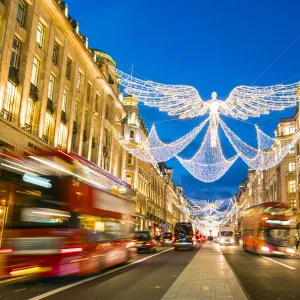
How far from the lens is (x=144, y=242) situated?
1189 inches

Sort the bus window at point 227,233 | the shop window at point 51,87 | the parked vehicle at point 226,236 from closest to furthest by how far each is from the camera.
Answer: the shop window at point 51,87
the parked vehicle at point 226,236
the bus window at point 227,233

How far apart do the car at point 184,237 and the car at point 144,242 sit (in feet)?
18.3

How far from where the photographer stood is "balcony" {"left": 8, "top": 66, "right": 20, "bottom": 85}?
2261cm

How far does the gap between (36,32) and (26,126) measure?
255 inches

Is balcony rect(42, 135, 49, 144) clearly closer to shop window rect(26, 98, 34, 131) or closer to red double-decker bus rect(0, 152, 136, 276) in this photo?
shop window rect(26, 98, 34, 131)

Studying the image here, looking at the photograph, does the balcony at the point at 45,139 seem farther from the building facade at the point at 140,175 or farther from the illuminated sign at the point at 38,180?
the building facade at the point at 140,175

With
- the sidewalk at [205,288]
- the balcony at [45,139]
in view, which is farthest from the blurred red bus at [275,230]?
the balcony at [45,139]

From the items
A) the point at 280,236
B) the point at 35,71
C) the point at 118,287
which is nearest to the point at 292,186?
the point at 280,236

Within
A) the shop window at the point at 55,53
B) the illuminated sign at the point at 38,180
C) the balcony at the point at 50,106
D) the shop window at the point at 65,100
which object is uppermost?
the shop window at the point at 55,53

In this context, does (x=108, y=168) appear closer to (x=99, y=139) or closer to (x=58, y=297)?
(x=99, y=139)

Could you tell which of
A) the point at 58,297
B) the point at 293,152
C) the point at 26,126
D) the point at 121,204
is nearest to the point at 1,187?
the point at 26,126

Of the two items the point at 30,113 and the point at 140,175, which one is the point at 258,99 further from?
the point at 140,175

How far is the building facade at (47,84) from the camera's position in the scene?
72.4 ft

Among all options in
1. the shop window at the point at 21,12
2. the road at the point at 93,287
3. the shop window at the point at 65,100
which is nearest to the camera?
the road at the point at 93,287
